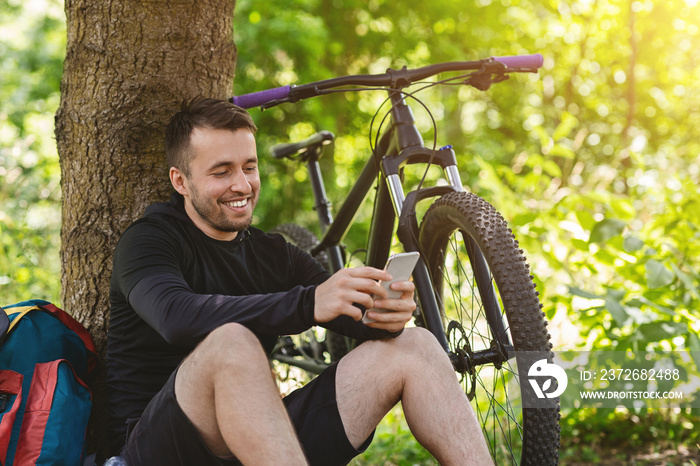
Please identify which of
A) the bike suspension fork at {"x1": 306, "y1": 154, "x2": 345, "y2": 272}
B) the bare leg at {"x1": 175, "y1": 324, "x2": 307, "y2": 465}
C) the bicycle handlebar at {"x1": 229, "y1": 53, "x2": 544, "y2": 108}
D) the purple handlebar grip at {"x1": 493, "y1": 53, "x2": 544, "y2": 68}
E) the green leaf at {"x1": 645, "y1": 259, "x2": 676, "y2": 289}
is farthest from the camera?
the bike suspension fork at {"x1": 306, "y1": 154, "x2": 345, "y2": 272}

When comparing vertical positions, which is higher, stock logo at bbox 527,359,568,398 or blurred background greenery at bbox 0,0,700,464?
blurred background greenery at bbox 0,0,700,464

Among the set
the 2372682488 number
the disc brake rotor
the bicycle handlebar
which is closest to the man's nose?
the bicycle handlebar

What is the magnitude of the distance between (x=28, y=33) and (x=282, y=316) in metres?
11.7

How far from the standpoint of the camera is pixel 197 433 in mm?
1596

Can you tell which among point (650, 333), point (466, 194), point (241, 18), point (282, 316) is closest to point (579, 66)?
point (241, 18)

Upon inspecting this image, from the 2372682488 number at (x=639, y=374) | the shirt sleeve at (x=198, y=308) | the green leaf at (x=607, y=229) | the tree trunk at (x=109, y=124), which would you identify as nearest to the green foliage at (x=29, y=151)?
the tree trunk at (x=109, y=124)

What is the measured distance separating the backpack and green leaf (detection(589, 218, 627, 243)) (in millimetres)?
1981

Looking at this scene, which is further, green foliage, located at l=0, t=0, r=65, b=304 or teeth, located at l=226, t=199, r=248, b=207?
green foliage, located at l=0, t=0, r=65, b=304

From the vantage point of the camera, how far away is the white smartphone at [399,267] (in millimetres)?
1572

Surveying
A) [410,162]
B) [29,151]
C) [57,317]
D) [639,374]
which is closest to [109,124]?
[57,317]

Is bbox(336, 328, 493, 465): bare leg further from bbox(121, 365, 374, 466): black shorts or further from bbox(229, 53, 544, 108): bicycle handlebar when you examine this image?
bbox(229, 53, 544, 108): bicycle handlebar

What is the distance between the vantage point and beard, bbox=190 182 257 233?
6.53 feet

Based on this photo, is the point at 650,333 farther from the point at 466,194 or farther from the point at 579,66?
the point at 579,66

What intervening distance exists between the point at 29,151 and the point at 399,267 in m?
4.57
